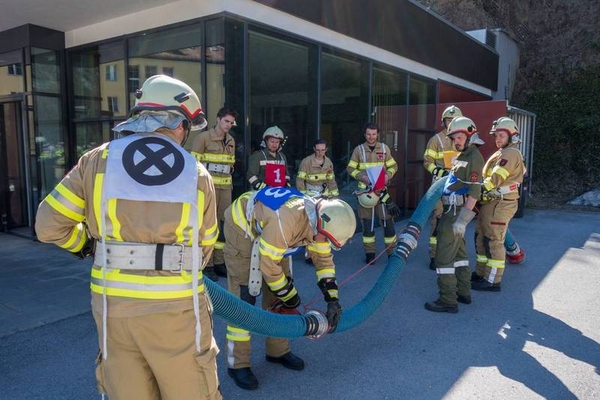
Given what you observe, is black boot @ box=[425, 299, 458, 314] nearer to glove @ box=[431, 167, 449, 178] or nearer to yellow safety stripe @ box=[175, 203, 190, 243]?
glove @ box=[431, 167, 449, 178]

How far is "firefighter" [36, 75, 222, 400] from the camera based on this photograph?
1767mm

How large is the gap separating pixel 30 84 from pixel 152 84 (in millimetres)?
6005

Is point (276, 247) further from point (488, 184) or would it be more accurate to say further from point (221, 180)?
point (488, 184)

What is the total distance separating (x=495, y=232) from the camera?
5.21 meters

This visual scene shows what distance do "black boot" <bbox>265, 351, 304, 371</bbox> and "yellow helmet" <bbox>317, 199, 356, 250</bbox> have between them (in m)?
1.18

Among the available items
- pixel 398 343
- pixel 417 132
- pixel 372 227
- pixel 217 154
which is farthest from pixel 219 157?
pixel 417 132

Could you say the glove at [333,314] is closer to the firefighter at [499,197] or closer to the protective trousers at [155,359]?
the protective trousers at [155,359]

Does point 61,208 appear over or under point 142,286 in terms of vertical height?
over

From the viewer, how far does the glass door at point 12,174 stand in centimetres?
750

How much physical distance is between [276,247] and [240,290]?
803 mm

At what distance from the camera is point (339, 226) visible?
2.63 m

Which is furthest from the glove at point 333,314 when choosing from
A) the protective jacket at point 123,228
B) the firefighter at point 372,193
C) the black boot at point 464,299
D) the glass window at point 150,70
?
the glass window at point 150,70

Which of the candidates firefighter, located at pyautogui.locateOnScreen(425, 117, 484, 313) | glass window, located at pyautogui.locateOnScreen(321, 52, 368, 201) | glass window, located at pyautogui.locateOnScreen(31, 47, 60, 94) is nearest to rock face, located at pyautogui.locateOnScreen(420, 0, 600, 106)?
glass window, located at pyautogui.locateOnScreen(321, 52, 368, 201)

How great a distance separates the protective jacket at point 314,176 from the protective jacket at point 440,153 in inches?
58.3
